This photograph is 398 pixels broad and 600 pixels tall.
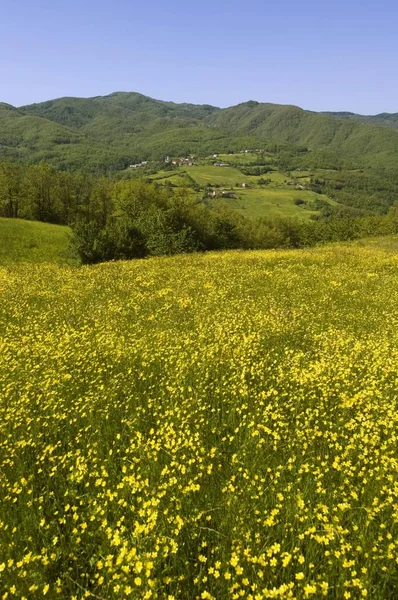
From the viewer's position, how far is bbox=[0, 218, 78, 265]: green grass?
37809 mm

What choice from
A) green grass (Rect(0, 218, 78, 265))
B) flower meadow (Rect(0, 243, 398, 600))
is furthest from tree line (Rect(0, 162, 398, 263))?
flower meadow (Rect(0, 243, 398, 600))

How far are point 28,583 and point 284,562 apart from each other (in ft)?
9.81

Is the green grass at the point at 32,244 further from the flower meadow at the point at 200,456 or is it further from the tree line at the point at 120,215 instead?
the flower meadow at the point at 200,456

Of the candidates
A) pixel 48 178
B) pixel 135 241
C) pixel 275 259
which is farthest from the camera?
pixel 48 178

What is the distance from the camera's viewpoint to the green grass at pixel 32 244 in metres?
37.8

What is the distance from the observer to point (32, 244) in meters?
44.8

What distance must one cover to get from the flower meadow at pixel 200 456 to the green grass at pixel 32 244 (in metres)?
25.6

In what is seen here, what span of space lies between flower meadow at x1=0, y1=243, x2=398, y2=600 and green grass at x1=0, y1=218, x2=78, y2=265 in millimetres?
25617

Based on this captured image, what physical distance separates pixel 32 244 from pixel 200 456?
4439cm

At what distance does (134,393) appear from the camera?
8.53m

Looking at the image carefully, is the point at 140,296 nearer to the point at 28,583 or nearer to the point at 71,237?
the point at 28,583

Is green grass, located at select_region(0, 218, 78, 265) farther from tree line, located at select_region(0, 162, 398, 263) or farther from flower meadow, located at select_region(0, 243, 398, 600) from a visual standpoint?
flower meadow, located at select_region(0, 243, 398, 600)

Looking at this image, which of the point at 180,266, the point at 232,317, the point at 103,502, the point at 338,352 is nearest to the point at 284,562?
the point at 103,502

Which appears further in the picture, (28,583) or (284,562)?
(28,583)
